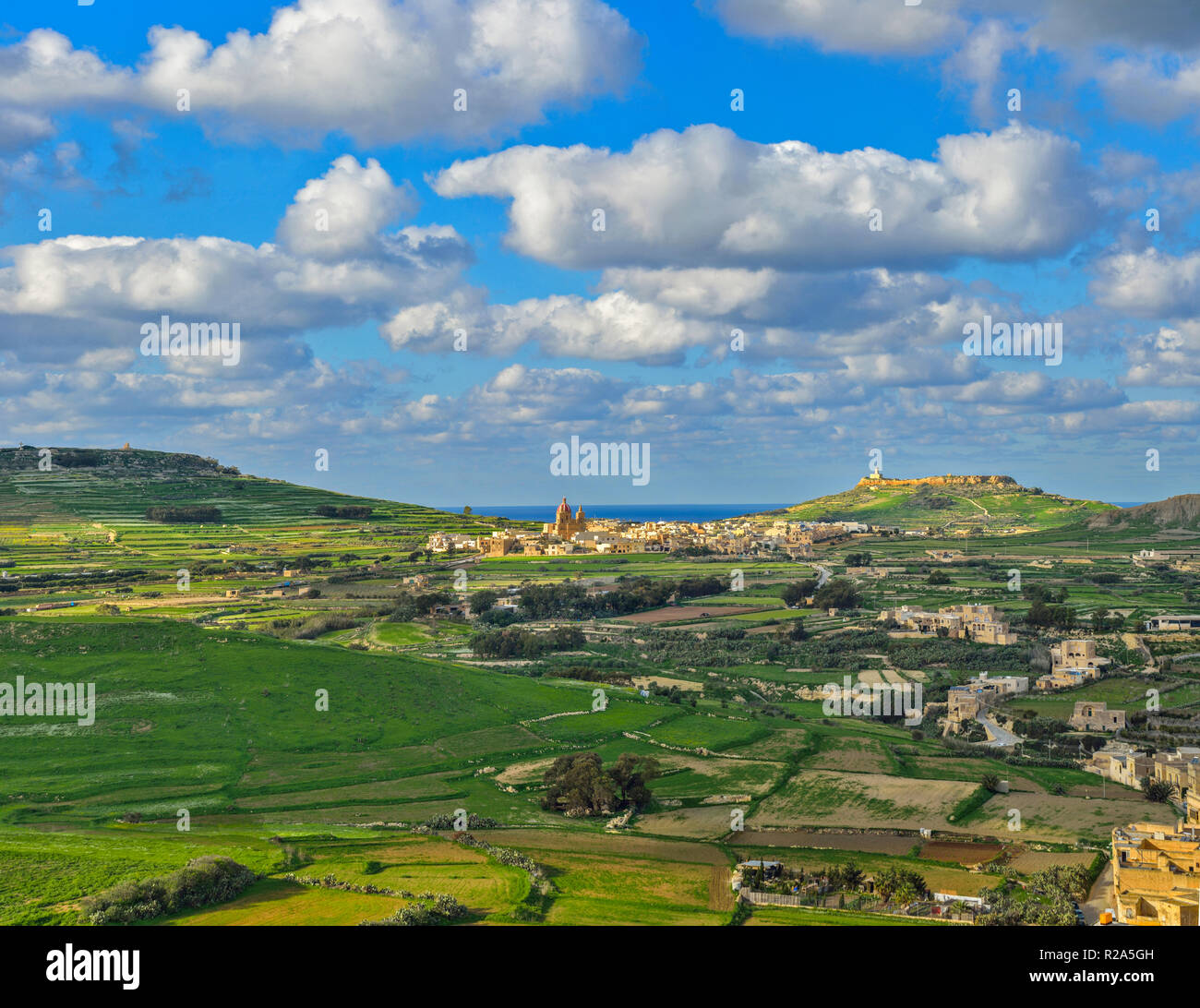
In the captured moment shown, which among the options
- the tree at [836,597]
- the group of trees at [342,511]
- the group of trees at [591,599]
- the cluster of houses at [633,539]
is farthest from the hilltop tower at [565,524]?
the tree at [836,597]

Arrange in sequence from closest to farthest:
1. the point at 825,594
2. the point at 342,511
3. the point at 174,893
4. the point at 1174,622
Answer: the point at 174,893
the point at 1174,622
the point at 825,594
the point at 342,511

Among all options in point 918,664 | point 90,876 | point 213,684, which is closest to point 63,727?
point 213,684

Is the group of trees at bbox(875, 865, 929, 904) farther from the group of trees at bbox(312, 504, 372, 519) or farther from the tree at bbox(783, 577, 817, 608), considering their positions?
the group of trees at bbox(312, 504, 372, 519)

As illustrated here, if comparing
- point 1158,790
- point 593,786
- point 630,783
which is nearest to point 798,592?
point 1158,790

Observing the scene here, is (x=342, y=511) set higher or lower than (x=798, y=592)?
higher

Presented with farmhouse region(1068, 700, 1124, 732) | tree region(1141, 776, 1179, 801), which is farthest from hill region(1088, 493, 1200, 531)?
tree region(1141, 776, 1179, 801)

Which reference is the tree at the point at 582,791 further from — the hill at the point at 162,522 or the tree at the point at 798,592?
the hill at the point at 162,522

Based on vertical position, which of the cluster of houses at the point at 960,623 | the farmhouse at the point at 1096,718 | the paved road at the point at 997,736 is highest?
the cluster of houses at the point at 960,623

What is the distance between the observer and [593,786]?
37.8m

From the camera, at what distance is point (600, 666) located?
67000 millimetres

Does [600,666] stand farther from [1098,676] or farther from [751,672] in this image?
[1098,676]

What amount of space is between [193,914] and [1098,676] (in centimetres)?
5287

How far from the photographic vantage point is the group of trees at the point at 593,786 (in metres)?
37.6

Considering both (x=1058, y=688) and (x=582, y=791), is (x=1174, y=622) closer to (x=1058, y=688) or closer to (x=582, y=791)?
(x=1058, y=688)
